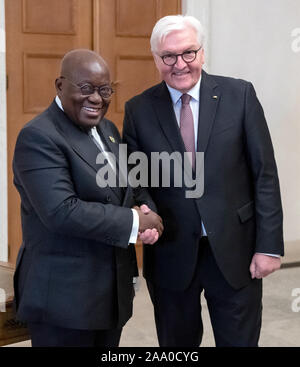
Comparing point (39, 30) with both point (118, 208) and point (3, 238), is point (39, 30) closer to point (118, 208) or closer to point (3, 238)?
point (3, 238)

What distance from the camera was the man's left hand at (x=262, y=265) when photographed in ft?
8.00

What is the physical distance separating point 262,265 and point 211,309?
28cm

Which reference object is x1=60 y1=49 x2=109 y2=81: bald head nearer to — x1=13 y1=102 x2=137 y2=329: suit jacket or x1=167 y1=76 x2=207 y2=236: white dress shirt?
x1=13 y1=102 x2=137 y2=329: suit jacket

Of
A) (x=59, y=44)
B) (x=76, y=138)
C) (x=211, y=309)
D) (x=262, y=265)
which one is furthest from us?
(x=59, y=44)

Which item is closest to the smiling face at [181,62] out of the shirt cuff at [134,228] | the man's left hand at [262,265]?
the shirt cuff at [134,228]

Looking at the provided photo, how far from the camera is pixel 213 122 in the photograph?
243 centimetres

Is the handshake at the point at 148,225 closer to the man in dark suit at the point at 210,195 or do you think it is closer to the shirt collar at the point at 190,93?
the man in dark suit at the point at 210,195

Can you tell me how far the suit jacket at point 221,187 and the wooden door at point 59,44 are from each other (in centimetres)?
239

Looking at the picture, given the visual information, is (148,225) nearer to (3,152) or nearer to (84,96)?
(84,96)

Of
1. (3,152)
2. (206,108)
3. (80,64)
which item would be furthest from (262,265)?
(3,152)

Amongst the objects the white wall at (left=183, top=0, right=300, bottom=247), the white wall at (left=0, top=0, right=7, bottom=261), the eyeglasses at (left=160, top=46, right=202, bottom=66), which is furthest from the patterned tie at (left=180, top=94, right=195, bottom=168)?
the white wall at (left=183, top=0, right=300, bottom=247)

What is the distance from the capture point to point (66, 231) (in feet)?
6.74

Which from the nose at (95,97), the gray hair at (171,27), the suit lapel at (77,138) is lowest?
the suit lapel at (77,138)
